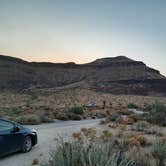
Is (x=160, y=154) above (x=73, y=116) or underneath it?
above

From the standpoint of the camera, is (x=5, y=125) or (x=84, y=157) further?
(x=5, y=125)

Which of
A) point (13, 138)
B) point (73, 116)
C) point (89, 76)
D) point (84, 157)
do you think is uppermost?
point (89, 76)

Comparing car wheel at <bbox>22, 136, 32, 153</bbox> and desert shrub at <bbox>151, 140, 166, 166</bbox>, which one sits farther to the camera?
car wheel at <bbox>22, 136, 32, 153</bbox>

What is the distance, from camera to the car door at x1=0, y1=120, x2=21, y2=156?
36.1 feet

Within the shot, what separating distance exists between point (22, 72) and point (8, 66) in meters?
5.60

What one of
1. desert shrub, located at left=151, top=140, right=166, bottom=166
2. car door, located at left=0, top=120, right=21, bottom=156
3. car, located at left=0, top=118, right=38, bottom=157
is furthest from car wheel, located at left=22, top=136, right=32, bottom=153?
desert shrub, located at left=151, top=140, right=166, bottom=166

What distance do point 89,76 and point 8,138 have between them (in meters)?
116

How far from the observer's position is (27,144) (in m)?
12.7

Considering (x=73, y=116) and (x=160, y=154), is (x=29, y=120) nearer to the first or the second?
(x=73, y=116)

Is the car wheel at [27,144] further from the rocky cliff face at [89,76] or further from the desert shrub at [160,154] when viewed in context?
the rocky cliff face at [89,76]

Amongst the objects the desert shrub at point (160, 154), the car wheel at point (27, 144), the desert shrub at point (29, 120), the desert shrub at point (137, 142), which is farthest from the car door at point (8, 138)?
the desert shrub at point (29, 120)

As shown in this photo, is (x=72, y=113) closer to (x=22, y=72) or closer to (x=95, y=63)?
(x=22, y=72)

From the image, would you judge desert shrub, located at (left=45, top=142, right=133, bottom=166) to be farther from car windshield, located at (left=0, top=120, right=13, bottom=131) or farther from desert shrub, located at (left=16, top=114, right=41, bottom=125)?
desert shrub, located at (left=16, top=114, right=41, bottom=125)

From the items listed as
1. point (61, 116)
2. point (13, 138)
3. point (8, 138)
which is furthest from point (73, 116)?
point (8, 138)
